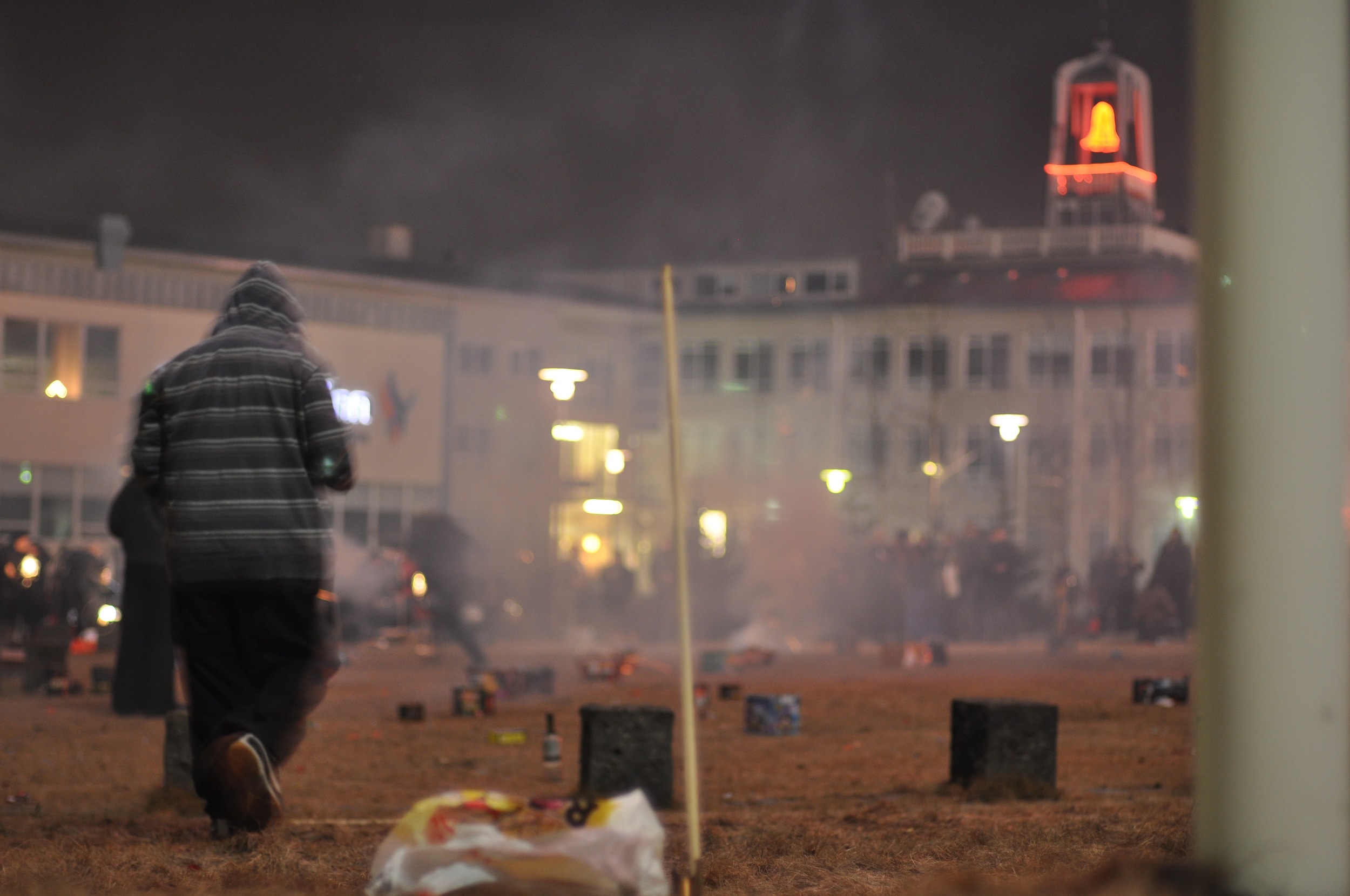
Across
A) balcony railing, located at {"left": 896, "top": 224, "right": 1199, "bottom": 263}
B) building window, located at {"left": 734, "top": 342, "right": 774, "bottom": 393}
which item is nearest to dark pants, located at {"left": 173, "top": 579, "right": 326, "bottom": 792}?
balcony railing, located at {"left": 896, "top": 224, "right": 1199, "bottom": 263}

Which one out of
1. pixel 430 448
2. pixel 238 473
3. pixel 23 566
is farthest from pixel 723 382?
pixel 238 473

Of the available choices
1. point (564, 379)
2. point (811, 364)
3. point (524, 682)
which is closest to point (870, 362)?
point (811, 364)

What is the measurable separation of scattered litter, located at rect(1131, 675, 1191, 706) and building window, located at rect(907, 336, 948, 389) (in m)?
38.7

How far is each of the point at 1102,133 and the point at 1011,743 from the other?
46.2m

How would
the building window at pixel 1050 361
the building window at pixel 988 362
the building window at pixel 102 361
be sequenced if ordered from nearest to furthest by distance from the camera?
the building window at pixel 102 361, the building window at pixel 1050 361, the building window at pixel 988 362

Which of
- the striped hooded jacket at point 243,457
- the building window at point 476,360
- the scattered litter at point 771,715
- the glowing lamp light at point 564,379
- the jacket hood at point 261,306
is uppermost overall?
the building window at point 476,360

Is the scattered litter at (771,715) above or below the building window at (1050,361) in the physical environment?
below

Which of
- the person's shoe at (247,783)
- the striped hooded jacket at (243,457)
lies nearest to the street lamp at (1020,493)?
the striped hooded jacket at (243,457)

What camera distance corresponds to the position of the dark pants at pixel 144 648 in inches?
445

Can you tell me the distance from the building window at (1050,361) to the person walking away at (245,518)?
156ft

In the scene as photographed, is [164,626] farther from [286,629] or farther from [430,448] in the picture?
[430,448]

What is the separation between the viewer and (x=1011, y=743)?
7266 millimetres

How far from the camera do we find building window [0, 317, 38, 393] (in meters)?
37.1

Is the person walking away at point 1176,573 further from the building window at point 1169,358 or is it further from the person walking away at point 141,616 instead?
the building window at point 1169,358
